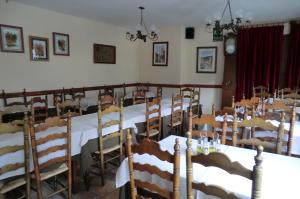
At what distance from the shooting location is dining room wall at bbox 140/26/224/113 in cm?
636

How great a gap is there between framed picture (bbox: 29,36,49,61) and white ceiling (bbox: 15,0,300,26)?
2.09 ft

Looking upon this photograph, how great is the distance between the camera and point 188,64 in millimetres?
6652

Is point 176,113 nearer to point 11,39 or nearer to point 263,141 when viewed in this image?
point 263,141

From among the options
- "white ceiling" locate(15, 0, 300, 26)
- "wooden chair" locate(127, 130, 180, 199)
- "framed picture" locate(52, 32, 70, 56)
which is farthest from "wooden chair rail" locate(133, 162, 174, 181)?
"framed picture" locate(52, 32, 70, 56)

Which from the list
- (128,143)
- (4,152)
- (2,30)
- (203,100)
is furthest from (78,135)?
(203,100)

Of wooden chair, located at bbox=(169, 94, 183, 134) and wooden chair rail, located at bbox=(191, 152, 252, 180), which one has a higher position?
wooden chair rail, located at bbox=(191, 152, 252, 180)

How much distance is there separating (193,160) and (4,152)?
1519 millimetres

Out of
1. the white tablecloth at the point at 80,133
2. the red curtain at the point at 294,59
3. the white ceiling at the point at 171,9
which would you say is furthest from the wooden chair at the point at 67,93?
the red curtain at the point at 294,59

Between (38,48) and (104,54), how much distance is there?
180 centimetres

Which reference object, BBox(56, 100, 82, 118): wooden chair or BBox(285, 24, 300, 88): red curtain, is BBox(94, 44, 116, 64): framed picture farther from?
BBox(285, 24, 300, 88): red curtain

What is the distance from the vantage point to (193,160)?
51.7 inches

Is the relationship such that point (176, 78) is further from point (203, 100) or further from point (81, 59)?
point (81, 59)

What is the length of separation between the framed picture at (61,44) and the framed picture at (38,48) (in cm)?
19

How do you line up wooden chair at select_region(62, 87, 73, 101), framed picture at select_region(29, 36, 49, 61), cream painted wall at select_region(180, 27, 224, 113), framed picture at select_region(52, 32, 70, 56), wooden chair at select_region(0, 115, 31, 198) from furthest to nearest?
cream painted wall at select_region(180, 27, 224, 113) → wooden chair at select_region(62, 87, 73, 101) → framed picture at select_region(52, 32, 70, 56) → framed picture at select_region(29, 36, 49, 61) → wooden chair at select_region(0, 115, 31, 198)
